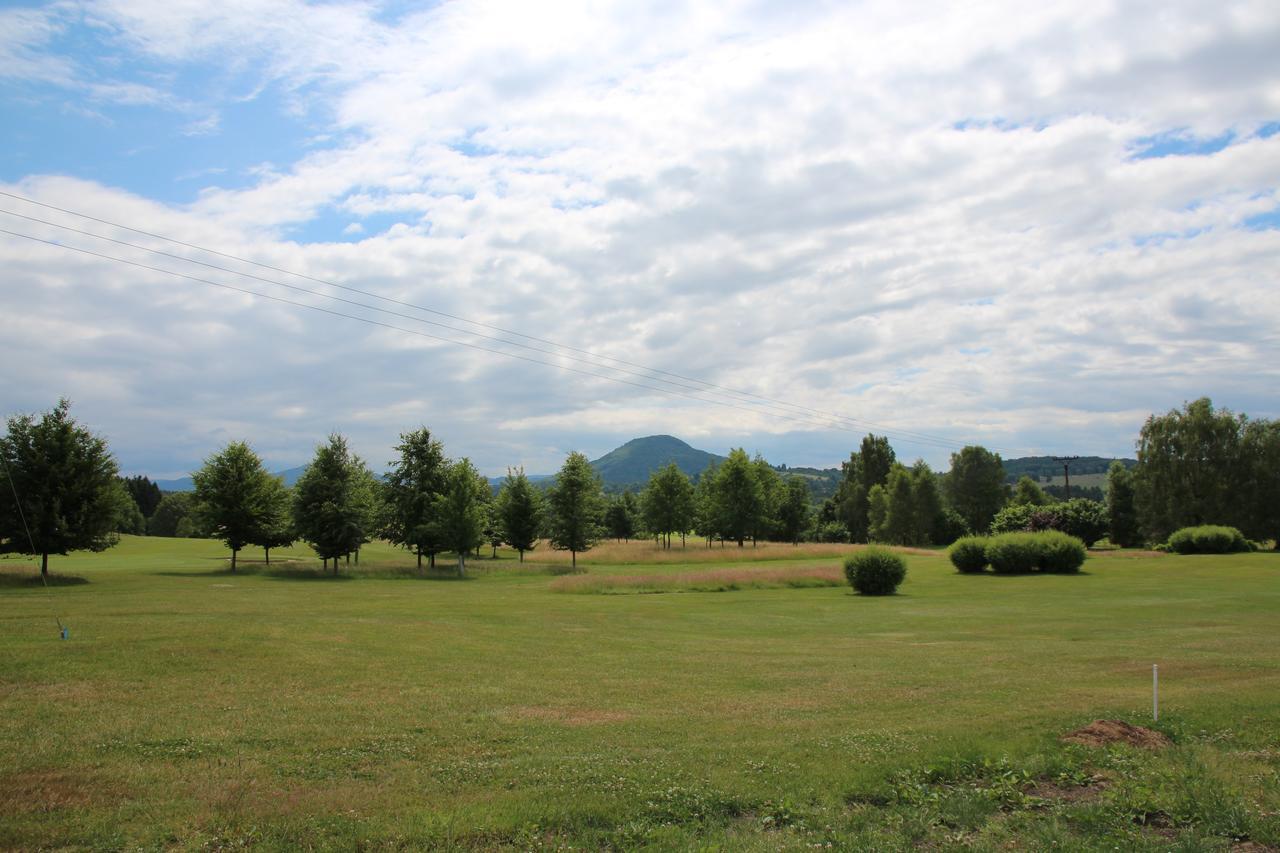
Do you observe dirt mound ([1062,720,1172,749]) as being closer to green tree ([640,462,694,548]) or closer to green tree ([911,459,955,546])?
green tree ([640,462,694,548])

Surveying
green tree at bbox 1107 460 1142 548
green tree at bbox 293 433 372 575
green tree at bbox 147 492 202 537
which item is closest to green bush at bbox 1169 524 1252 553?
green tree at bbox 1107 460 1142 548

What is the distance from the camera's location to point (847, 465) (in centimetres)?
12700

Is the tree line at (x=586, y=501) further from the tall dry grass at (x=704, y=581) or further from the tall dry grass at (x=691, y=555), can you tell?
the tall dry grass at (x=704, y=581)

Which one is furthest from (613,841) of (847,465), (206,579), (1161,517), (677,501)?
(847,465)

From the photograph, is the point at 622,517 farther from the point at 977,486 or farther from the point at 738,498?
the point at 977,486

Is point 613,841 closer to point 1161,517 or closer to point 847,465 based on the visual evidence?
point 1161,517

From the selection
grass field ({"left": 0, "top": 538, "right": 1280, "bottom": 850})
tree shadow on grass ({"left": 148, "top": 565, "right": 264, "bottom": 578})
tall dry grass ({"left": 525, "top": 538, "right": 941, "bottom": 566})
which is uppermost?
grass field ({"left": 0, "top": 538, "right": 1280, "bottom": 850})

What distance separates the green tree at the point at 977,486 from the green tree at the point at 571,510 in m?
72.4

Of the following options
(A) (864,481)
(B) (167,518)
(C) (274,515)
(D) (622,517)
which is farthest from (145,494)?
(A) (864,481)

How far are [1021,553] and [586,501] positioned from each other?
32430mm

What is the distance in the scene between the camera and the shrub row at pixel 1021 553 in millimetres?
55188

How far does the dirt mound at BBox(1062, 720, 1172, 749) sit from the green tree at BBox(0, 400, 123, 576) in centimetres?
4529

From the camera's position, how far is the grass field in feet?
25.1

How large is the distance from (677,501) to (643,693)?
6782cm
